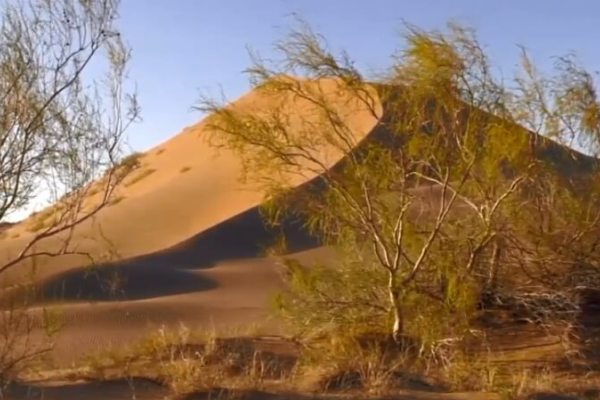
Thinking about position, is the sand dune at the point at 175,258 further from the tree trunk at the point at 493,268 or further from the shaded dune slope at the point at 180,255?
the tree trunk at the point at 493,268

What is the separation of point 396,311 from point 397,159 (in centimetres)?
250

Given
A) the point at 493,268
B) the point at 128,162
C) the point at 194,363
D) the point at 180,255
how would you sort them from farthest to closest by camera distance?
the point at 180,255 → the point at 493,268 → the point at 128,162 → the point at 194,363

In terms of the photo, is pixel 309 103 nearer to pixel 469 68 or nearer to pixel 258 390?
pixel 469 68

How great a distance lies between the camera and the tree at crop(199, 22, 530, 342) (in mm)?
17438

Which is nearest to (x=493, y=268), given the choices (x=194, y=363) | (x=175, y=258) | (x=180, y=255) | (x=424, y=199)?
(x=424, y=199)

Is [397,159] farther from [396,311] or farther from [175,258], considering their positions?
[175,258]

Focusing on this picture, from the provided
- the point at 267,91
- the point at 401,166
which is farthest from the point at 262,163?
the point at 401,166

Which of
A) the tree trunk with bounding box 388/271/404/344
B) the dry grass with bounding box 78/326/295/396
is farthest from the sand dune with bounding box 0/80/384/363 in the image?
the tree trunk with bounding box 388/271/404/344

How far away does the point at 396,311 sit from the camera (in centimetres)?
1767

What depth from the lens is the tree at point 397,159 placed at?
1744 centimetres

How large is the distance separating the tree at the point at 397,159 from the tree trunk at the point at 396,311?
23 mm

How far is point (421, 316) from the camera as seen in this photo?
17.5 meters

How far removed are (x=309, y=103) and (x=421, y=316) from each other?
397cm

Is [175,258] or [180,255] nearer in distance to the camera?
[175,258]
